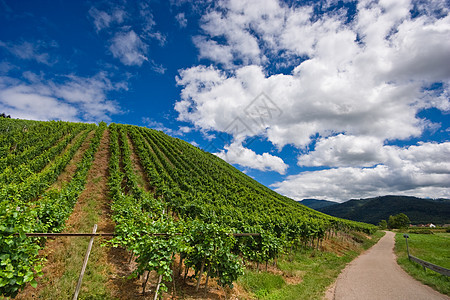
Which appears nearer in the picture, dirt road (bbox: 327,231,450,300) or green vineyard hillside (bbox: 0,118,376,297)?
green vineyard hillside (bbox: 0,118,376,297)

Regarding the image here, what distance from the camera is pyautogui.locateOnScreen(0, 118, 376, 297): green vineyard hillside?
4.95m

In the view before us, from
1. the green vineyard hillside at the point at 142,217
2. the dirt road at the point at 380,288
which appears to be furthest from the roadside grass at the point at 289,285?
the green vineyard hillside at the point at 142,217

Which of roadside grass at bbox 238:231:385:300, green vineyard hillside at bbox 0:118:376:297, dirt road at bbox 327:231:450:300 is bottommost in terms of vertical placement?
roadside grass at bbox 238:231:385:300

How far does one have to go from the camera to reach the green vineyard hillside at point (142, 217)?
495 cm

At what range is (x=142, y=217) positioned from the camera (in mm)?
7977

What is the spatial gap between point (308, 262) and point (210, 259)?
1231cm

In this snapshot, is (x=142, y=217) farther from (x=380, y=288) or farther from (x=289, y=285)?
(x=380, y=288)

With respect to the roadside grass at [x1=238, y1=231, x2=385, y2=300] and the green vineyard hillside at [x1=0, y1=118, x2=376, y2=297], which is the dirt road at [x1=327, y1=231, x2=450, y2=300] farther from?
the green vineyard hillside at [x1=0, y1=118, x2=376, y2=297]

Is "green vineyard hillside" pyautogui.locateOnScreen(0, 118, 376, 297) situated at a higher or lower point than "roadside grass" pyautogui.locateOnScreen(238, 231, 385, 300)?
higher

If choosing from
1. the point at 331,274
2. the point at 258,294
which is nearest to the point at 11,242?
the point at 258,294

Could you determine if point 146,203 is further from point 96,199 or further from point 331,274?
point 331,274

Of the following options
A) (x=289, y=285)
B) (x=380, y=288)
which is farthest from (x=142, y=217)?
(x=380, y=288)

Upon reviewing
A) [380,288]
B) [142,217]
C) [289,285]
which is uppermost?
[142,217]

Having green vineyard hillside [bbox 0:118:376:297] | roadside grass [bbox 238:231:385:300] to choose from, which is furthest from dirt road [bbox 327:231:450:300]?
green vineyard hillside [bbox 0:118:376:297]
